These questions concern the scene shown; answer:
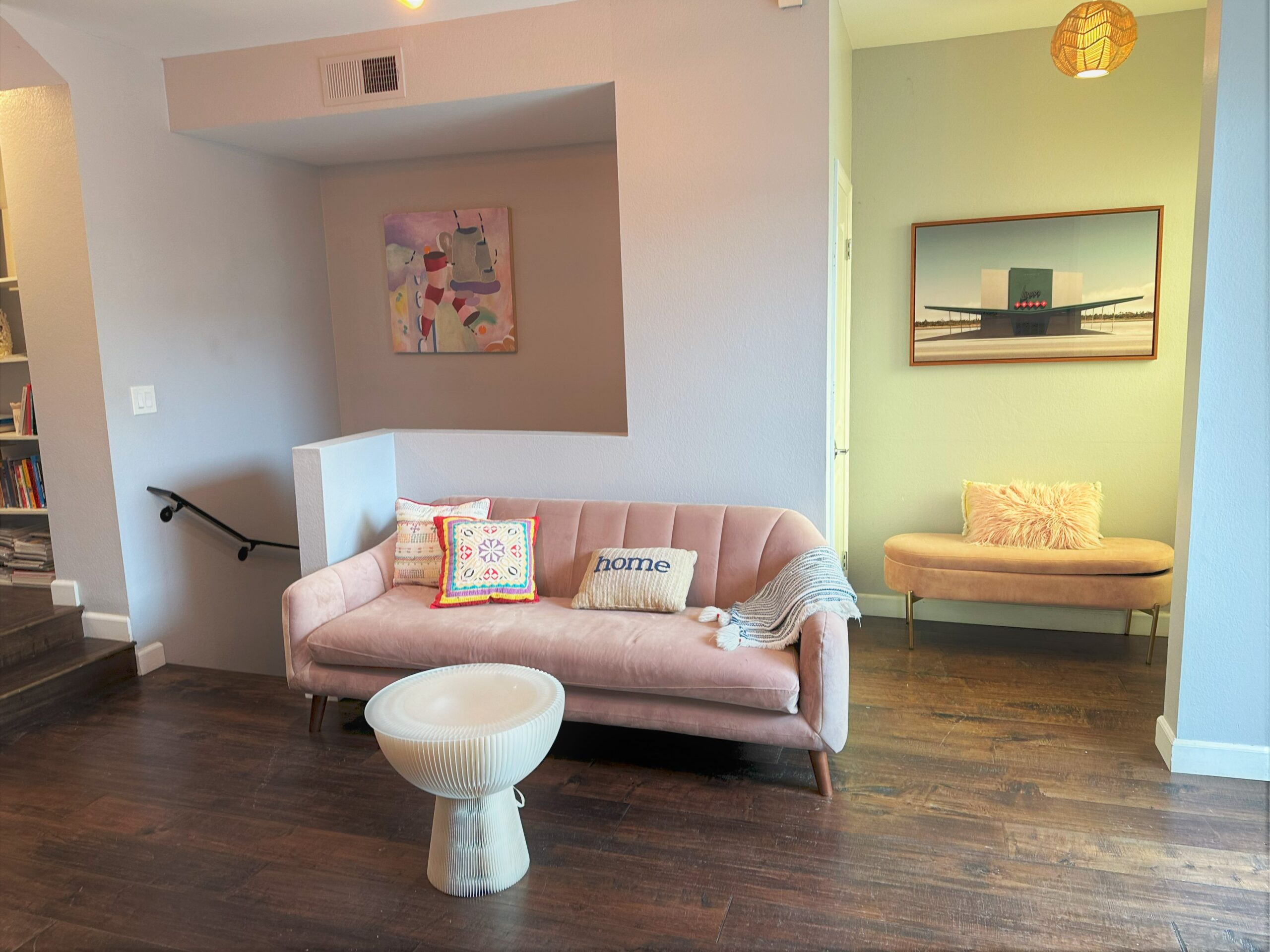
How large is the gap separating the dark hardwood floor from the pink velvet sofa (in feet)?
0.72

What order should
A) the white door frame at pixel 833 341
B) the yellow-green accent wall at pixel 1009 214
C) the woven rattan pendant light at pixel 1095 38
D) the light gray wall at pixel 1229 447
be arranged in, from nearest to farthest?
the light gray wall at pixel 1229 447
the woven rattan pendant light at pixel 1095 38
the white door frame at pixel 833 341
the yellow-green accent wall at pixel 1009 214

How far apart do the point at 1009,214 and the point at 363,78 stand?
2.94 meters

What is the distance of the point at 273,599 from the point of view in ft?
15.2

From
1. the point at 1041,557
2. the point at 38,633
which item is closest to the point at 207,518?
the point at 38,633

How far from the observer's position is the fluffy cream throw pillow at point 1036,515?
388 cm

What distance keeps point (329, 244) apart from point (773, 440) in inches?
117

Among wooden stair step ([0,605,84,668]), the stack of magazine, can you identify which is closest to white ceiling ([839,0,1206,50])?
wooden stair step ([0,605,84,668])

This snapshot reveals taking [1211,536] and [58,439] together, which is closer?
[1211,536]

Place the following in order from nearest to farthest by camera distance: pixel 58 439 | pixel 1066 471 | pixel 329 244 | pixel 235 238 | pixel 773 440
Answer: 1. pixel 773 440
2. pixel 58 439
3. pixel 1066 471
4. pixel 235 238
5. pixel 329 244

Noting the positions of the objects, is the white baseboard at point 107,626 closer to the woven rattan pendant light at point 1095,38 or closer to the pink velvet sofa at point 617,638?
the pink velvet sofa at point 617,638

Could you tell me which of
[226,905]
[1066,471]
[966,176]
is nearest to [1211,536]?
[1066,471]

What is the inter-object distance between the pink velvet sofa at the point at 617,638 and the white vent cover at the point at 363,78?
1.76m

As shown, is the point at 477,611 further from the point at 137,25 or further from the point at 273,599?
the point at 137,25

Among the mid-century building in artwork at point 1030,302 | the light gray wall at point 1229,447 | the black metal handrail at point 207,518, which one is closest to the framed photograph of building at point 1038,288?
the mid-century building in artwork at point 1030,302
